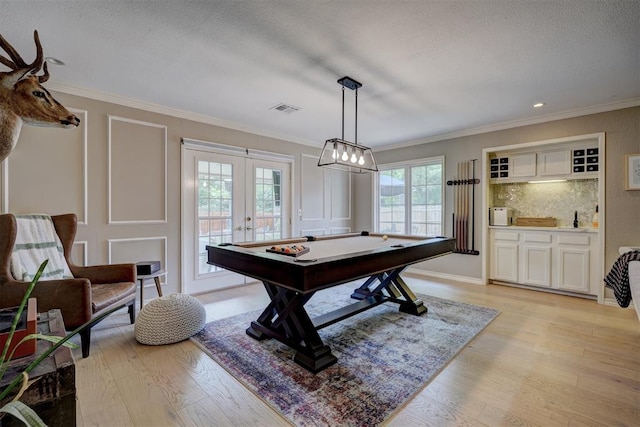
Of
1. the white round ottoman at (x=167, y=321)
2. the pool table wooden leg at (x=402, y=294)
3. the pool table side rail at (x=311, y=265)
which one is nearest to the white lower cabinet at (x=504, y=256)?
the pool table wooden leg at (x=402, y=294)

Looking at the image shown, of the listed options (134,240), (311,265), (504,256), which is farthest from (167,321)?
(504,256)

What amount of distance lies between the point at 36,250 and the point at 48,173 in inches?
36.6

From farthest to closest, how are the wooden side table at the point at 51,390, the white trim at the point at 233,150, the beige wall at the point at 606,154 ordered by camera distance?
the white trim at the point at 233,150 → the beige wall at the point at 606,154 → the wooden side table at the point at 51,390

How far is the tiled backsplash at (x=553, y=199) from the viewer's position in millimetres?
4148

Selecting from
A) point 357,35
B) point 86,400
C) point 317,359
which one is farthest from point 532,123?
point 86,400

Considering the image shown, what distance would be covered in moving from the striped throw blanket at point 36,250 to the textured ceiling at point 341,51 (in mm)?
1468

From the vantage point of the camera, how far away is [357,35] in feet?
7.31

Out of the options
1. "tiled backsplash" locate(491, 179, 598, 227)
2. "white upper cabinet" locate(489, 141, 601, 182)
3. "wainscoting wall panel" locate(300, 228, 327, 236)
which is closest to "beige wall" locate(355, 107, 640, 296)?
"white upper cabinet" locate(489, 141, 601, 182)

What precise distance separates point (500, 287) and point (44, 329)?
207 inches

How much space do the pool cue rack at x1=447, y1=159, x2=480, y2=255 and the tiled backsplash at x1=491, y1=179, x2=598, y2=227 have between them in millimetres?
432

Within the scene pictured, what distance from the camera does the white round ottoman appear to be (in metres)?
2.60

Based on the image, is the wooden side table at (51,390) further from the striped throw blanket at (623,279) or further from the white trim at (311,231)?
the white trim at (311,231)

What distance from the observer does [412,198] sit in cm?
573

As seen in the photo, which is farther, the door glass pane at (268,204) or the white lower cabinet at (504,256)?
the door glass pane at (268,204)
